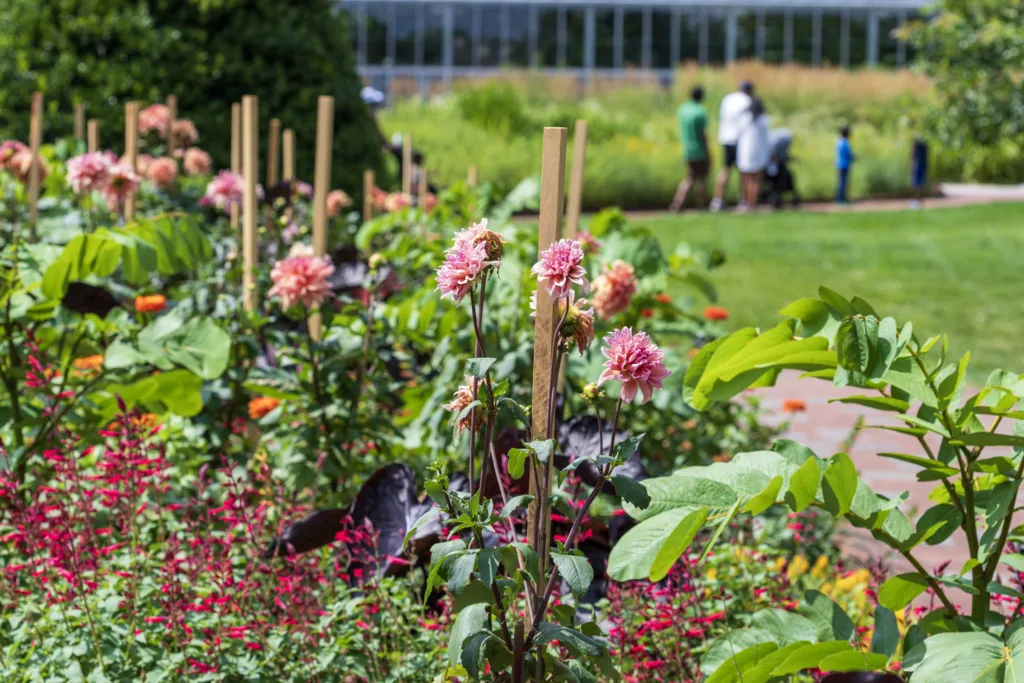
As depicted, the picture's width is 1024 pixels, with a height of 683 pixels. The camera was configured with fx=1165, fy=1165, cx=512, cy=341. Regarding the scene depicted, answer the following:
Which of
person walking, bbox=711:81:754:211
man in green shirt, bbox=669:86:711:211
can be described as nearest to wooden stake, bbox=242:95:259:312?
man in green shirt, bbox=669:86:711:211

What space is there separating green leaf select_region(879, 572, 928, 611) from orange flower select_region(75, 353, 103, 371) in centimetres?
199

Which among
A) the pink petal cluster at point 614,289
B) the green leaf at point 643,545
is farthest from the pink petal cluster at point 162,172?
the green leaf at point 643,545

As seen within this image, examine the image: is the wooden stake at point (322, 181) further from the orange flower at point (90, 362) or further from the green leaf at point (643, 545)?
the green leaf at point (643, 545)

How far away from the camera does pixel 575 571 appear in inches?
55.5

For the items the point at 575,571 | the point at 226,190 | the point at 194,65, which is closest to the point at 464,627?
the point at 575,571

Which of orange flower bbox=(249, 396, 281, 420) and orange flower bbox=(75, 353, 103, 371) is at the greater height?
orange flower bbox=(75, 353, 103, 371)

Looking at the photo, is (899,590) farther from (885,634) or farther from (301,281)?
(301,281)

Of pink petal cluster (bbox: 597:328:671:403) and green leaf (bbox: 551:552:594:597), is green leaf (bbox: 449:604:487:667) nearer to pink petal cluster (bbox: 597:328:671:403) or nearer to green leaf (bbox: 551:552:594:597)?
green leaf (bbox: 551:552:594:597)

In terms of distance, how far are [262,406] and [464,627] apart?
1685mm

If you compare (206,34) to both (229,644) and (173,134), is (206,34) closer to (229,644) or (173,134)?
(173,134)

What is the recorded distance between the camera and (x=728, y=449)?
Result: 360cm

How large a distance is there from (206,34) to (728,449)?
148 inches

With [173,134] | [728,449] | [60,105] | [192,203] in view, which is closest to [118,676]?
[728,449]

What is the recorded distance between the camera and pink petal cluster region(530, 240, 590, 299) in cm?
141
